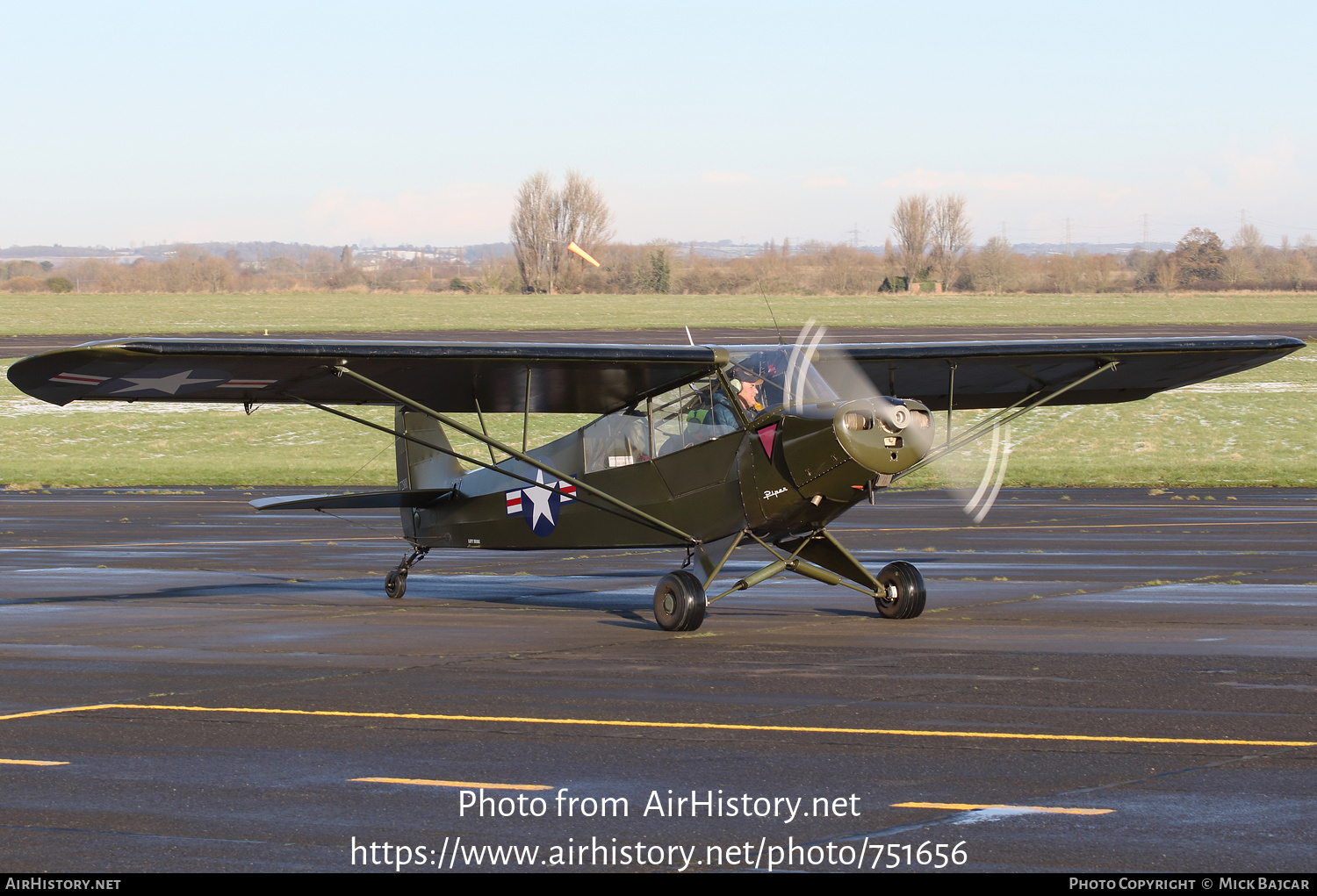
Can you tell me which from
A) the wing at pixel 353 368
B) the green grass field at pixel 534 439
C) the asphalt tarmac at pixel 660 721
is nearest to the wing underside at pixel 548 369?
the wing at pixel 353 368

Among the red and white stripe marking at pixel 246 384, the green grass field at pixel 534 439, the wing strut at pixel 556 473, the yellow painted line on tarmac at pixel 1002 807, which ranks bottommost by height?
the green grass field at pixel 534 439

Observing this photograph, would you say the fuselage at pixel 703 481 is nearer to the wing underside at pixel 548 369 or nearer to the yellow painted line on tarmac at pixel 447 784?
the wing underside at pixel 548 369

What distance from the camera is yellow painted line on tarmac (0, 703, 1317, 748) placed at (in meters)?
8.59

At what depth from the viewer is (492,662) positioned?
12.0 meters

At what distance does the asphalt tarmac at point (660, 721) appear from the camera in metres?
6.52

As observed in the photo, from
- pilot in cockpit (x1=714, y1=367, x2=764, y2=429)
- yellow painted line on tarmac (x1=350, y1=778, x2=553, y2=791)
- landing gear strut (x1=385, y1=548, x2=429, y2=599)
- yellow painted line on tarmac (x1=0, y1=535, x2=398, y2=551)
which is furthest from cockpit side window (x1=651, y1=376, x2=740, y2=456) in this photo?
yellow painted line on tarmac (x1=0, y1=535, x2=398, y2=551)

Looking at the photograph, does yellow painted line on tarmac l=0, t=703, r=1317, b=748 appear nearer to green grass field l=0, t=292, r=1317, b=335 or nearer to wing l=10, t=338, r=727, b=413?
wing l=10, t=338, r=727, b=413

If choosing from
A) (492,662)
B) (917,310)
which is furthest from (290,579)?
(917,310)

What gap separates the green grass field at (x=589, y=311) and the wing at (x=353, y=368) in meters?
51.6

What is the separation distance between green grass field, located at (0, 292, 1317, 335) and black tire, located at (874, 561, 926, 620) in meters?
52.4

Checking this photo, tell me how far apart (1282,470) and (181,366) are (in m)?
29.5

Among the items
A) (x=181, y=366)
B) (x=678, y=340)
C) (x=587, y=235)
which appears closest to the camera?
(x=181, y=366)

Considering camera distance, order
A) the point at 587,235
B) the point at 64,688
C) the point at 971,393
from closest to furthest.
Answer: the point at 64,688
the point at 971,393
the point at 587,235

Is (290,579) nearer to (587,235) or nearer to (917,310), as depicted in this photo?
(917,310)
